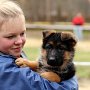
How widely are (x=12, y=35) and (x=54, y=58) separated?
856 millimetres

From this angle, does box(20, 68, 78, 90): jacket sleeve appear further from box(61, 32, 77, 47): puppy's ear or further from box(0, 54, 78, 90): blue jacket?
box(61, 32, 77, 47): puppy's ear

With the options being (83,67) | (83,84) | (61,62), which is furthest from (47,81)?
(83,67)

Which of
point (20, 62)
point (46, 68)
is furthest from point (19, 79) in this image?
point (46, 68)

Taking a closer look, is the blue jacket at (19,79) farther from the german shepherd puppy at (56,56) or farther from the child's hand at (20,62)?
the german shepherd puppy at (56,56)

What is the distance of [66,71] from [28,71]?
21.8 inches

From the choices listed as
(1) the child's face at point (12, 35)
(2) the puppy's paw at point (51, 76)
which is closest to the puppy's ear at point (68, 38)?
(2) the puppy's paw at point (51, 76)

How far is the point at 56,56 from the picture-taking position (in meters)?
4.47

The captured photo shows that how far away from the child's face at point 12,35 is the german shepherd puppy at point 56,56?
29 cm

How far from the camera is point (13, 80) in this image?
3.64 metres

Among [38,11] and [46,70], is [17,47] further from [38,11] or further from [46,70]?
[38,11]

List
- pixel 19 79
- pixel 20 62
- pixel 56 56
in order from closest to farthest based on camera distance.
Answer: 1. pixel 19 79
2. pixel 20 62
3. pixel 56 56

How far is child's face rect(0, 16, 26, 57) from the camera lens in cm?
373

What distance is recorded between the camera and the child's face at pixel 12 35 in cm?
373

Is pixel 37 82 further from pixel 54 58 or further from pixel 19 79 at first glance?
pixel 54 58
